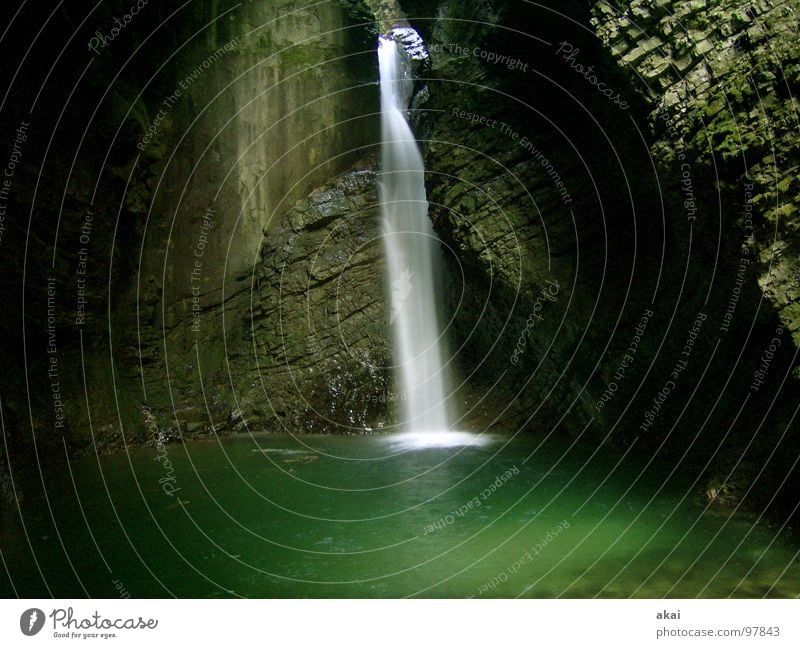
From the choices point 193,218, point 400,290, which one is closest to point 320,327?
point 400,290

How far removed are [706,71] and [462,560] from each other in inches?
218

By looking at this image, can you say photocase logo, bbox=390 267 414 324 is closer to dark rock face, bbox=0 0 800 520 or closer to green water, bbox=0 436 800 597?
dark rock face, bbox=0 0 800 520

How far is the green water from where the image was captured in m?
4.98

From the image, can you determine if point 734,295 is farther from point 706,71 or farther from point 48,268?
point 48,268

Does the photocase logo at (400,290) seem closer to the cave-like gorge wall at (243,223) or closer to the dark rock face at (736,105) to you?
the cave-like gorge wall at (243,223)

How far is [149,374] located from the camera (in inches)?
474

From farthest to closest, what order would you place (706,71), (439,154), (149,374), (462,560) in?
1. (149,374)
2. (439,154)
3. (706,71)
4. (462,560)

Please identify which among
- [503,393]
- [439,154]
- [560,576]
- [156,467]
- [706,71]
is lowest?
[560,576]

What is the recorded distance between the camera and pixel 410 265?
13.8m

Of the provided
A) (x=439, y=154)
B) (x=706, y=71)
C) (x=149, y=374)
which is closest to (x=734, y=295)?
(x=706, y=71)
